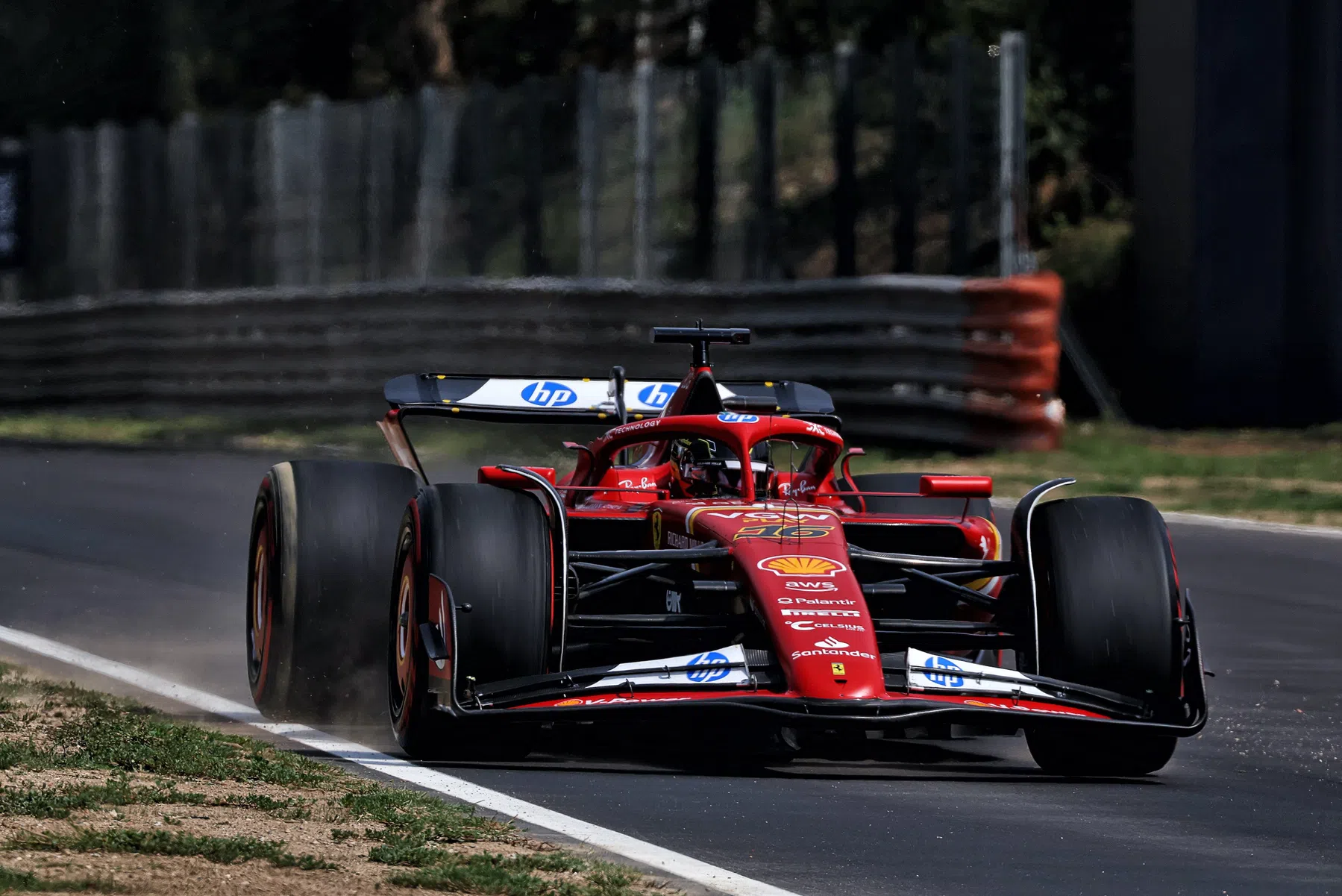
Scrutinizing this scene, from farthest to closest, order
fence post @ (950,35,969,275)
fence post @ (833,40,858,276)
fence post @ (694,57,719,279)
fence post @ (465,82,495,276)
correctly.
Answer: fence post @ (465,82,495,276) → fence post @ (694,57,719,279) → fence post @ (833,40,858,276) → fence post @ (950,35,969,275)

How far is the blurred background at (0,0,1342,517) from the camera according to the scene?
18.8 metres

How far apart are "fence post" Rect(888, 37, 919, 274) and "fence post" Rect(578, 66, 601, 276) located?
298cm

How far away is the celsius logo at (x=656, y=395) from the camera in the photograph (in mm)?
10914

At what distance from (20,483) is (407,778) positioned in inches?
438

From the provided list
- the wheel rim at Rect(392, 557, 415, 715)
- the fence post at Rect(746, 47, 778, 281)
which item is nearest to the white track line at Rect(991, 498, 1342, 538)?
the fence post at Rect(746, 47, 778, 281)

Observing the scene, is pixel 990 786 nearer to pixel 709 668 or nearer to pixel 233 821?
pixel 709 668

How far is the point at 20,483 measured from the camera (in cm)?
1786

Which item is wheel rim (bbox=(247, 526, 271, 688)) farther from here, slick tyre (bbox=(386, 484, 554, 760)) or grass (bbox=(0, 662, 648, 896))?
slick tyre (bbox=(386, 484, 554, 760))

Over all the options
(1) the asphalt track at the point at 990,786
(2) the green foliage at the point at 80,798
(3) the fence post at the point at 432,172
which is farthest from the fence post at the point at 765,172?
(2) the green foliage at the point at 80,798

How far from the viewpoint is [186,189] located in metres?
24.8

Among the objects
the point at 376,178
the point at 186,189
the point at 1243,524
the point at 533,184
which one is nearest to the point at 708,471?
the point at 1243,524

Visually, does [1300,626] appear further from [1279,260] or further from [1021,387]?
[1279,260]

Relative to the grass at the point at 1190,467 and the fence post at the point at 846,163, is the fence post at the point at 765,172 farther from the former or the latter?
the grass at the point at 1190,467

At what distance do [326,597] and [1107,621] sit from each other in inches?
108
